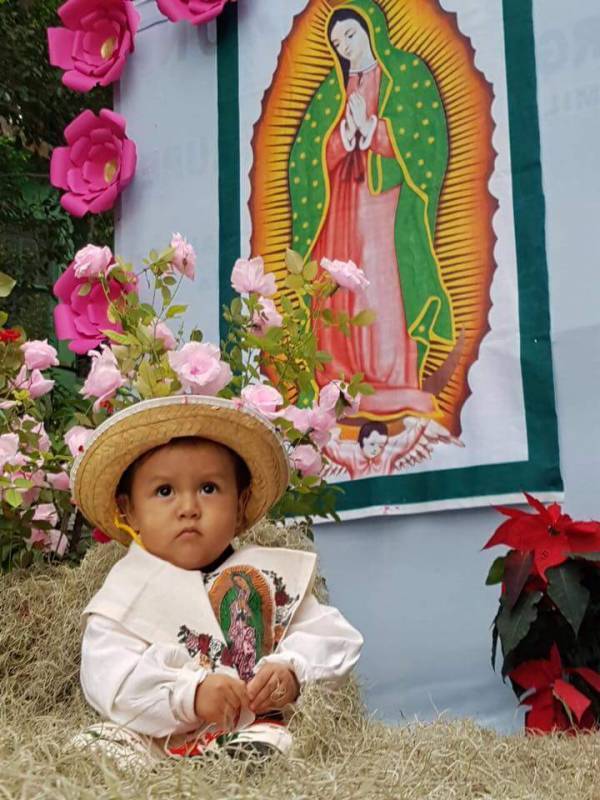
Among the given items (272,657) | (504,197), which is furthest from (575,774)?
(504,197)

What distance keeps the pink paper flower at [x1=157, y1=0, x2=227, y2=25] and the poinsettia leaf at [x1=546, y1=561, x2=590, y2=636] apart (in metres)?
1.57

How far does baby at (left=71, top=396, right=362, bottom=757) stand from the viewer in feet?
4.11

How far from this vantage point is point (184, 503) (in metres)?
1.35

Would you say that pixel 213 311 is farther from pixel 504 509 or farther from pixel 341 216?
pixel 504 509

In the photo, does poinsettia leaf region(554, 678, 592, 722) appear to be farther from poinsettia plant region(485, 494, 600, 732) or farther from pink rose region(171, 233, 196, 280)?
pink rose region(171, 233, 196, 280)

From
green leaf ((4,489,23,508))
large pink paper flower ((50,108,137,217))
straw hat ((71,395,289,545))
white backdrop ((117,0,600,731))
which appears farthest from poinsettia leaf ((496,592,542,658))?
large pink paper flower ((50,108,137,217))

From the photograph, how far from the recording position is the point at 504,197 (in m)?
2.23

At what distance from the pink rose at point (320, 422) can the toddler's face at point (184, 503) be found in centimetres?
31

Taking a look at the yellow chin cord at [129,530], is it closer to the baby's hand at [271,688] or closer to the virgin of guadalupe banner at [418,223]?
the baby's hand at [271,688]

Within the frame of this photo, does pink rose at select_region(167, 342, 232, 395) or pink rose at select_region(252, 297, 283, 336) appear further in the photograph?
pink rose at select_region(252, 297, 283, 336)

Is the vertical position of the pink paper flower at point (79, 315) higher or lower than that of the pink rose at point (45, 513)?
higher

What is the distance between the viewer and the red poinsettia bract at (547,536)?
6.09 ft

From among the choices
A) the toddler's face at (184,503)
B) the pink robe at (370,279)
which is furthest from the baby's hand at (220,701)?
the pink robe at (370,279)

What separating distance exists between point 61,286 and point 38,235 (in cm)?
161
